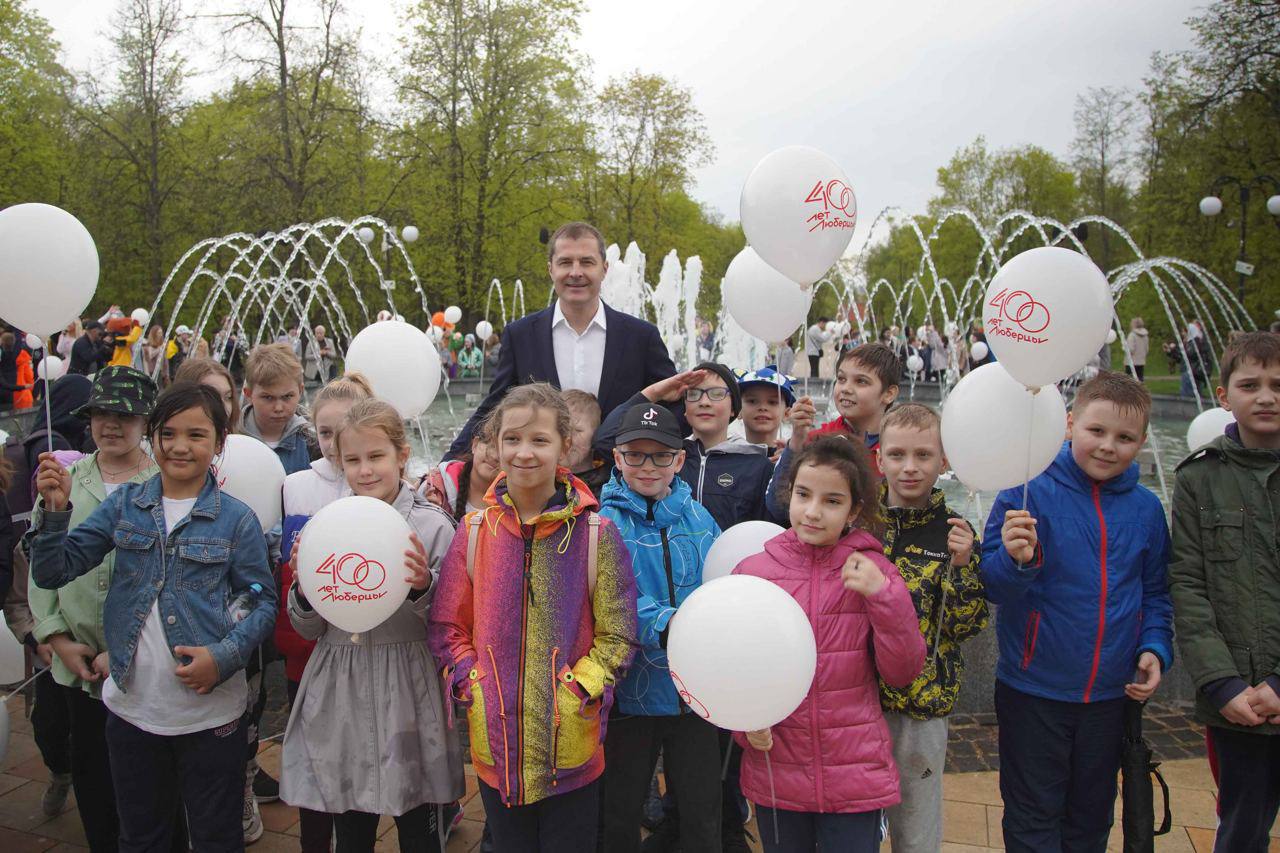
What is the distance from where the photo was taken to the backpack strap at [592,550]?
110 inches

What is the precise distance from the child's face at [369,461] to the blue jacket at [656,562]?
0.77 m

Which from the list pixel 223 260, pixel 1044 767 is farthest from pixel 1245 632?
pixel 223 260

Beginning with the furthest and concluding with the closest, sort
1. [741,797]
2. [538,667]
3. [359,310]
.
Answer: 1. [359,310]
2. [741,797]
3. [538,667]

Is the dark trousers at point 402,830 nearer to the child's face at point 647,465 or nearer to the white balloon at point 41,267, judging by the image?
the child's face at point 647,465

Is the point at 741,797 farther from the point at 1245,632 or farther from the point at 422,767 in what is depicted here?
the point at 1245,632

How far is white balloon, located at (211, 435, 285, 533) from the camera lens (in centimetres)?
336

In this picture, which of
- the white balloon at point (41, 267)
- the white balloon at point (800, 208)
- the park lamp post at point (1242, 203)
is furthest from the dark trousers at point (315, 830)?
the park lamp post at point (1242, 203)

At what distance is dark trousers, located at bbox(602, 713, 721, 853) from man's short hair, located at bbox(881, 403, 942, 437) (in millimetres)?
1250

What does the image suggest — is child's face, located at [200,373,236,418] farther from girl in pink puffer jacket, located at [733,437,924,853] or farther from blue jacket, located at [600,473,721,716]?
girl in pink puffer jacket, located at [733,437,924,853]

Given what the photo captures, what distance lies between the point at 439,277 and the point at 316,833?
2785 centimetres

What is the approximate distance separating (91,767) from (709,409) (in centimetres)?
274

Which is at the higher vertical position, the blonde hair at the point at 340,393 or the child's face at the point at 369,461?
the blonde hair at the point at 340,393

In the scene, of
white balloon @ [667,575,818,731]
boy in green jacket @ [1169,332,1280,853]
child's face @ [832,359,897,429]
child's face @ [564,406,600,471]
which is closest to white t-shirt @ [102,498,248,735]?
child's face @ [564,406,600,471]

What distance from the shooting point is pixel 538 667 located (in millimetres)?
2684
